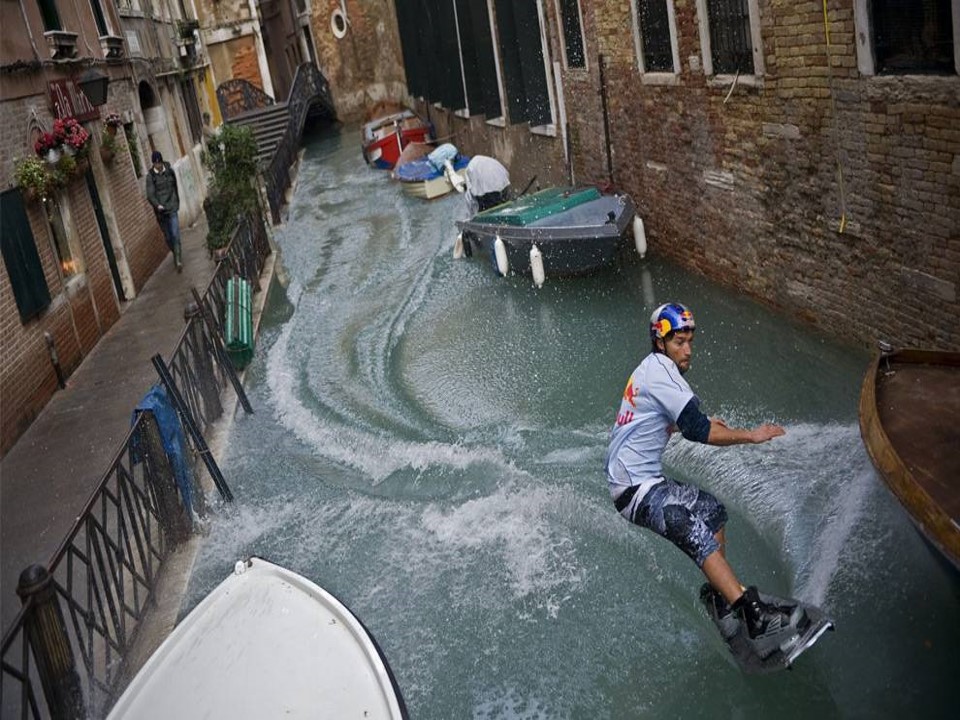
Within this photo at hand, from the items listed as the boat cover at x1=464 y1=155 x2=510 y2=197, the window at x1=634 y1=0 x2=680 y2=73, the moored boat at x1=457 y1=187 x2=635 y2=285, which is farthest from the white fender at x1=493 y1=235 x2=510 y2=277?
the window at x1=634 y1=0 x2=680 y2=73

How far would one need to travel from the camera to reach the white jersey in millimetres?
4352

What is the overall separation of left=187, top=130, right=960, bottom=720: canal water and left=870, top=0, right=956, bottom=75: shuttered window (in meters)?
2.23

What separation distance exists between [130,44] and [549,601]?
1565 cm

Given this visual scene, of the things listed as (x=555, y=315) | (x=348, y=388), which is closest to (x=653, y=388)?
(x=348, y=388)

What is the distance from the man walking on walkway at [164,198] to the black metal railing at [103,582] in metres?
7.08

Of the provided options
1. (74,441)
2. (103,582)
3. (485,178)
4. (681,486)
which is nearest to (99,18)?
(485,178)

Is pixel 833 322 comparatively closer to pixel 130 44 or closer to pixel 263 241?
pixel 263 241

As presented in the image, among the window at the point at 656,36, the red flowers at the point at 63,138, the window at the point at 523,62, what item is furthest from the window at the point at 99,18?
the window at the point at 656,36

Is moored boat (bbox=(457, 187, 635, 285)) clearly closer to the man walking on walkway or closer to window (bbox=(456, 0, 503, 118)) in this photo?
the man walking on walkway

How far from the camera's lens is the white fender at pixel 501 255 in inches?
476

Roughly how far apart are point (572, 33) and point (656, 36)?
261cm

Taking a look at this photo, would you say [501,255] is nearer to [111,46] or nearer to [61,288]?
[61,288]

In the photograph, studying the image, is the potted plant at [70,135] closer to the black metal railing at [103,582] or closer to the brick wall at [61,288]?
the brick wall at [61,288]

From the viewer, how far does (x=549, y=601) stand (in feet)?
17.6
